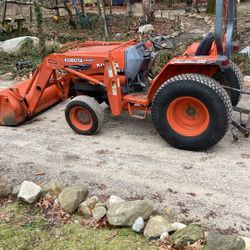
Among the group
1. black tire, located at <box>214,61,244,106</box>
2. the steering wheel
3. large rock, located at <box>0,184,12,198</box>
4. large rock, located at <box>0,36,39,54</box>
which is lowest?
large rock, located at <box>0,184,12,198</box>

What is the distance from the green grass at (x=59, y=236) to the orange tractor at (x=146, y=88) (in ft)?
5.67

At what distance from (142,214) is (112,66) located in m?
2.25

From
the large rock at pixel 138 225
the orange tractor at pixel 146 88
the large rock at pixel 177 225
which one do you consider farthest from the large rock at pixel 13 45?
the large rock at pixel 177 225

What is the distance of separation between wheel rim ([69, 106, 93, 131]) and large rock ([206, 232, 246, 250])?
274 cm

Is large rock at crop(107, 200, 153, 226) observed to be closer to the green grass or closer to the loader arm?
the green grass

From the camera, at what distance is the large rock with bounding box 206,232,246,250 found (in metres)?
3.01

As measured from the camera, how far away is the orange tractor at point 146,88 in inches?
180

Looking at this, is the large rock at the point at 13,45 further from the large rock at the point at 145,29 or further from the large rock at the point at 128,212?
the large rock at the point at 128,212

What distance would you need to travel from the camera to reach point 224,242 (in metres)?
3.04

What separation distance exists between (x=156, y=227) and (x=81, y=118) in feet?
8.12

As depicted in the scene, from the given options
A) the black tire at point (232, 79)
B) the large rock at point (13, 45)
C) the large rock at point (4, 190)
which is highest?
the large rock at point (13, 45)

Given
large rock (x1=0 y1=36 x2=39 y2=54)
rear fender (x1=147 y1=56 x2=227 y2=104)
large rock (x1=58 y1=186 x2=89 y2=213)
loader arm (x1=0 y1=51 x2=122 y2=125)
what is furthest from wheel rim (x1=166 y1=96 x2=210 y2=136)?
large rock (x1=0 y1=36 x2=39 y2=54)

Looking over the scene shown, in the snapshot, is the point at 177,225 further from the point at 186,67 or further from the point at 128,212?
the point at 186,67

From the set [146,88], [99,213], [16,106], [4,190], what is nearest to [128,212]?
[99,213]
